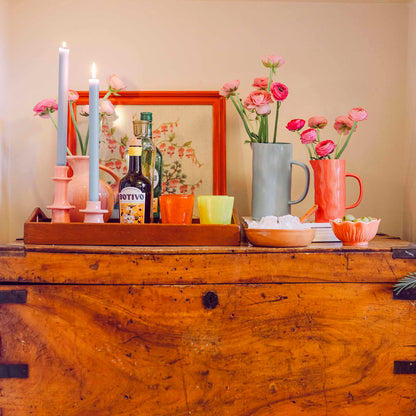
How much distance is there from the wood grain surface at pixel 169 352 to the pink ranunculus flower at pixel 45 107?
567mm

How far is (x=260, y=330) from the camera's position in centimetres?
110

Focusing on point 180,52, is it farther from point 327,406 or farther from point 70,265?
point 327,406

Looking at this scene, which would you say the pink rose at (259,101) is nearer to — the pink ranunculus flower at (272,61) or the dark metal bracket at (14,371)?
the pink ranunculus flower at (272,61)

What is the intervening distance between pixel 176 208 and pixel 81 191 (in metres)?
0.27

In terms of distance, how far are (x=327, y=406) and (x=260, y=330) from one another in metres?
0.23

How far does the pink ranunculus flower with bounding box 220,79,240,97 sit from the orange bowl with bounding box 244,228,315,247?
0.48 m

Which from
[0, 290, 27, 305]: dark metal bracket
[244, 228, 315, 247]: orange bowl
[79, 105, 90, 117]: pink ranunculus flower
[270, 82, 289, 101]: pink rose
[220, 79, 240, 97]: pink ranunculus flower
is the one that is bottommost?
[0, 290, 27, 305]: dark metal bracket

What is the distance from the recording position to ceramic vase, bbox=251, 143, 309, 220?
1364 mm

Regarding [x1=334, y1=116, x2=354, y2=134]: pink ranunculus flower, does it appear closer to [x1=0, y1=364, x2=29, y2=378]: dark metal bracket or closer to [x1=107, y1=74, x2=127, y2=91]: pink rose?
[x1=107, y1=74, x2=127, y2=91]: pink rose

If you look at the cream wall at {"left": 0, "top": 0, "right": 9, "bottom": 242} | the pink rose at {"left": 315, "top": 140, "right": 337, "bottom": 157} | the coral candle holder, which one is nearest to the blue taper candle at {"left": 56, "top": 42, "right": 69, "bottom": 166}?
the coral candle holder

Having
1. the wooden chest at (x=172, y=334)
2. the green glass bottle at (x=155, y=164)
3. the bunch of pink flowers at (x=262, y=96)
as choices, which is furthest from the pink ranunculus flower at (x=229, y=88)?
the wooden chest at (x=172, y=334)

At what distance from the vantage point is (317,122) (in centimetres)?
142

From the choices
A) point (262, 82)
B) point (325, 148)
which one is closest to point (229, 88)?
point (262, 82)

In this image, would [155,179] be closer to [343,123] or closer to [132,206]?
[132,206]
